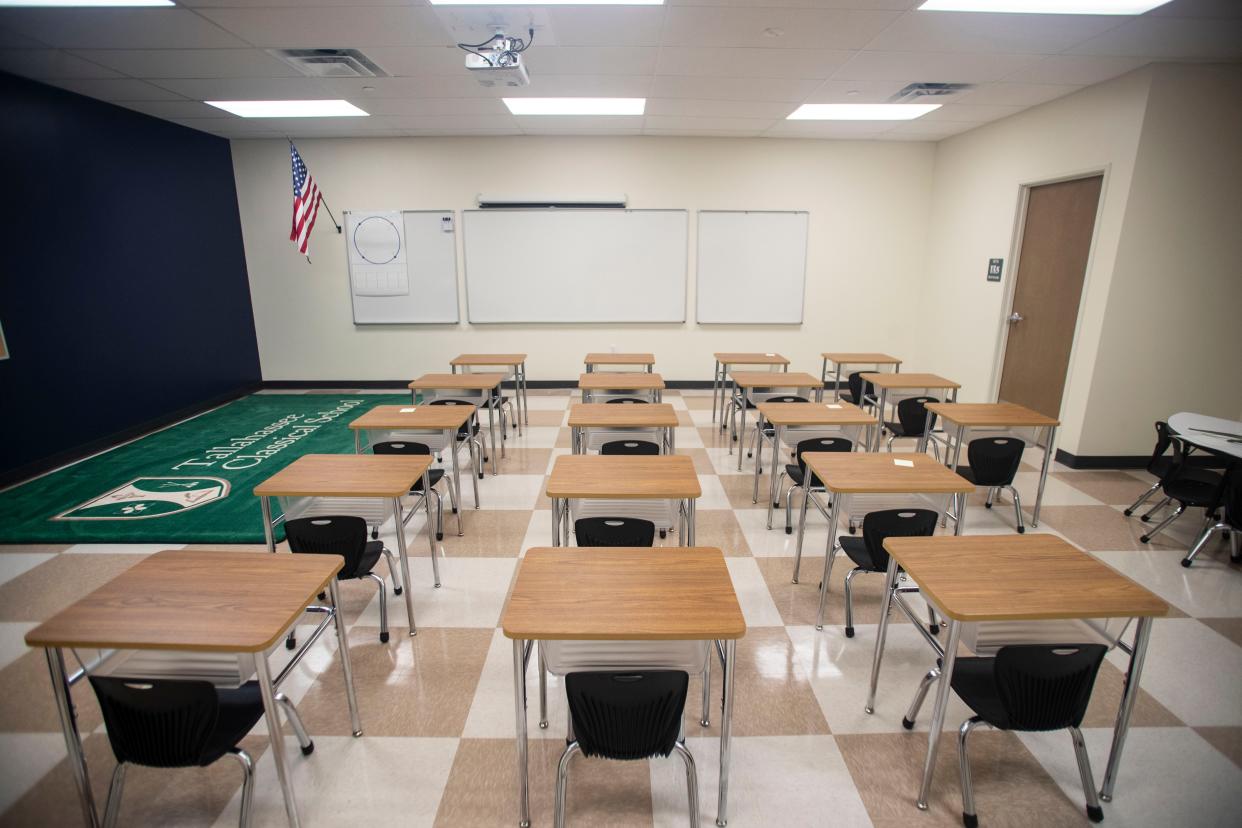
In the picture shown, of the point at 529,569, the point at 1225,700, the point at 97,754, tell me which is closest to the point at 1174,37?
the point at 1225,700

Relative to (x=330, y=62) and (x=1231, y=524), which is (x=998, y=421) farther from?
(x=330, y=62)

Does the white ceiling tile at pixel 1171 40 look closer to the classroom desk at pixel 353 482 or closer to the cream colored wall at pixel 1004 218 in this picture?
the cream colored wall at pixel 1004 218

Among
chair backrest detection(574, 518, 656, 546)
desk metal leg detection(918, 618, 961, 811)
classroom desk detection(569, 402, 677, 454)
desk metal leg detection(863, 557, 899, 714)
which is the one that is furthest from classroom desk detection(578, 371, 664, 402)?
desk metal leg detection(918, 618, 961, 811)

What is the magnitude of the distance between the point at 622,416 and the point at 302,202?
4.92 meters

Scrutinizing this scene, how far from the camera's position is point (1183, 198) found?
4531 millimetres

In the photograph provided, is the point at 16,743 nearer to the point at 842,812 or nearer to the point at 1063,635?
the point at 842,812

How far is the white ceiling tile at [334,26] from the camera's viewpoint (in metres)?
3.54

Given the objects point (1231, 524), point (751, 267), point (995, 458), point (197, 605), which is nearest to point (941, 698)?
point (197, 605)

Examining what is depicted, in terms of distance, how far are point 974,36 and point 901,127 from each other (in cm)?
293

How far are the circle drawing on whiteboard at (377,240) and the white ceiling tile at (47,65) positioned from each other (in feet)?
9.61

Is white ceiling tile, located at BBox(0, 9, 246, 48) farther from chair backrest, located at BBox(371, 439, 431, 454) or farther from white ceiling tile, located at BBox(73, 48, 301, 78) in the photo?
chair backrest, located at BBox(371, 439, 431, 454)

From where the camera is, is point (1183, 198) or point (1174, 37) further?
point (1183, 198)

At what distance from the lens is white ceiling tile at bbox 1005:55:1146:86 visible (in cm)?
426

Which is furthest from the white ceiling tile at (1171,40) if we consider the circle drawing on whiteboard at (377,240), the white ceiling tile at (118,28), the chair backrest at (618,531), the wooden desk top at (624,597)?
the circle drawing on whiteboard at (377,240)
